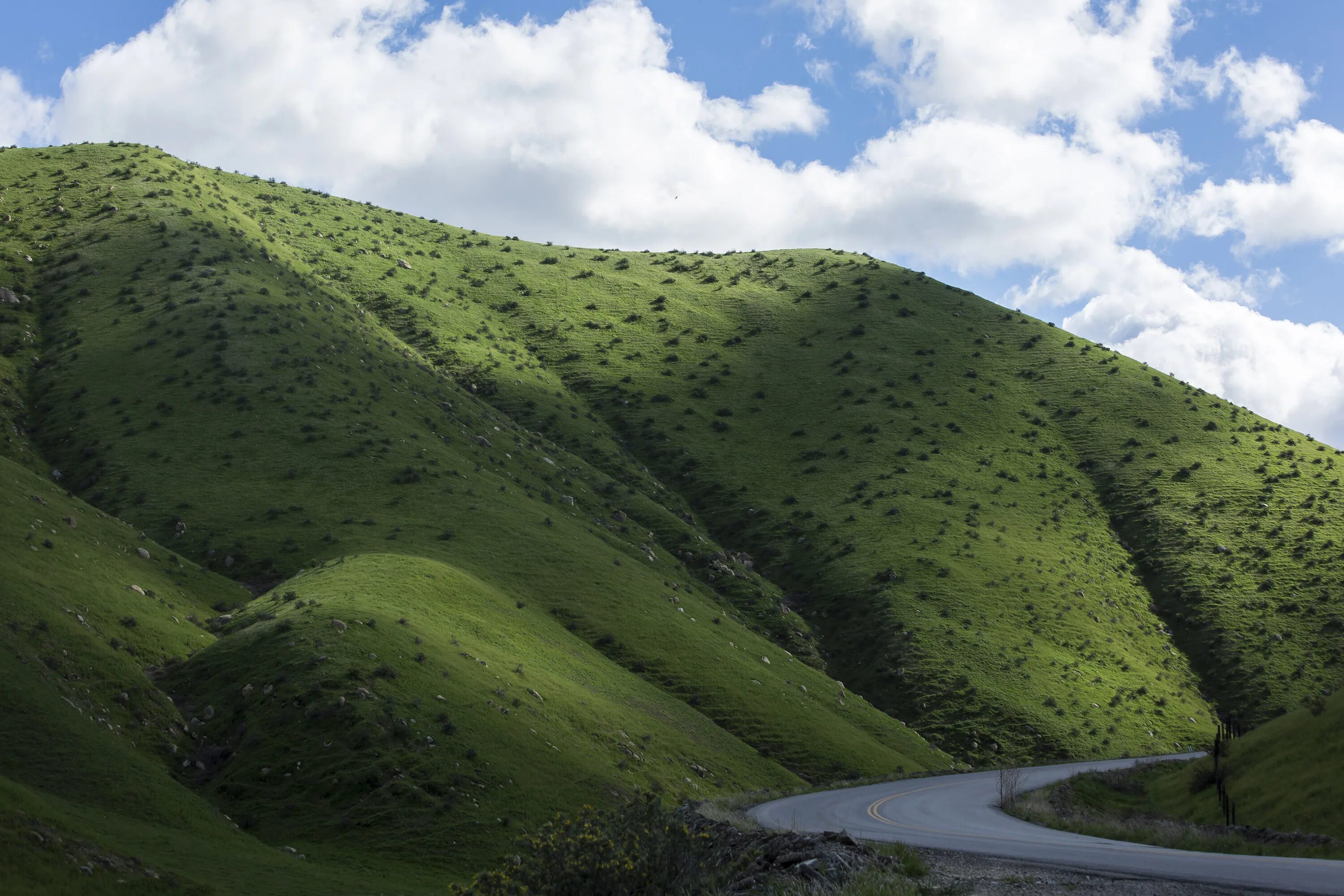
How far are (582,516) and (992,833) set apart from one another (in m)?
52.0

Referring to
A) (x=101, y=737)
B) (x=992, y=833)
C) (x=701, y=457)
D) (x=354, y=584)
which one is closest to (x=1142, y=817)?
(x=992, y=833)

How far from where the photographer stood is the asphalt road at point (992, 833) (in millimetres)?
16000

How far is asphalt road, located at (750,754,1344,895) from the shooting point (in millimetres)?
16000

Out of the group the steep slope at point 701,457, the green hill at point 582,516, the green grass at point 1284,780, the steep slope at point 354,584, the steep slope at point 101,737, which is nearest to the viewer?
the steep slope at point 101,737

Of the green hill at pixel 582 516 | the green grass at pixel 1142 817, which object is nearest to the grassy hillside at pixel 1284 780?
the green grass at pixel 1142 817

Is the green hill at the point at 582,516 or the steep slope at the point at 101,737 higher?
the green hill at the point at 582,516

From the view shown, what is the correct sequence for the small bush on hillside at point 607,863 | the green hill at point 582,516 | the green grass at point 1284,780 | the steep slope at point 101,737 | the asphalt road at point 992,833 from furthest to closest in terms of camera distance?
the green hill at point 582,516, the green grass at point 1284,780, the steep slope at point 101,737, the small bush on hillside at point 607,863, the asphalt road at point 992,833

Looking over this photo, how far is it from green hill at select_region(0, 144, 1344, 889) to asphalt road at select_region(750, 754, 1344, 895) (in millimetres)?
8411

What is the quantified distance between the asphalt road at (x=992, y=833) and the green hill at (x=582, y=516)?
8.41m

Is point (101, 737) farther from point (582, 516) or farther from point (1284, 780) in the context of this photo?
point (582, 516)

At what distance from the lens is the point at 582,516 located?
76.7 m

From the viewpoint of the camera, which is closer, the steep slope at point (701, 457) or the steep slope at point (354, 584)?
the steep slope at point (354, 584)

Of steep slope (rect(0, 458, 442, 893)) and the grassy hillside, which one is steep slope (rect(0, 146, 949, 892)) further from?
the grassy hillside

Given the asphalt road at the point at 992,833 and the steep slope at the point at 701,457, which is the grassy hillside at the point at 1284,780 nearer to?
the asphalt road at the point at 992,833
